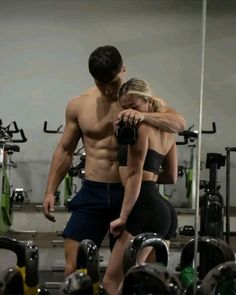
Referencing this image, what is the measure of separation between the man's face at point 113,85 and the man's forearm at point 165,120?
0.76 feet

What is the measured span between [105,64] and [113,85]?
140 mm

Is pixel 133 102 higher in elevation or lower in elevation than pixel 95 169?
higher

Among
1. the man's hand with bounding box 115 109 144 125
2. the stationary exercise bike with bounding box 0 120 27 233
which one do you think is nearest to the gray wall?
the stationary exercise bike with bounding box 0 120 27 233

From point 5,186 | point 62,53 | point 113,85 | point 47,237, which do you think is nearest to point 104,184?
point 113,85

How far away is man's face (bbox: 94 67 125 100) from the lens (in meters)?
2.25

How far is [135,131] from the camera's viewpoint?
2.00 meters

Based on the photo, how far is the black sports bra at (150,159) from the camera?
6.93 ft

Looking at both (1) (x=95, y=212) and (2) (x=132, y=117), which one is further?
(1) (x=95, y=212)

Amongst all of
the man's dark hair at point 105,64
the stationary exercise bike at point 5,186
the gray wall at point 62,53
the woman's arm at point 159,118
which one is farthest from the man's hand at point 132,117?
the gray wall at point 62,53

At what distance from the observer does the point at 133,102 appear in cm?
211

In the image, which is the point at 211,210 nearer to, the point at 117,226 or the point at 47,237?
the point at 47,237

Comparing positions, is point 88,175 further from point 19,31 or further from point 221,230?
point 19,31

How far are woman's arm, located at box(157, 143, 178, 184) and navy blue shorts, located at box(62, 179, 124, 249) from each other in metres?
0.19

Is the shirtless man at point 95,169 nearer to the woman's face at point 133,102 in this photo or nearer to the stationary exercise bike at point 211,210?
the woman's face at point 133,102
